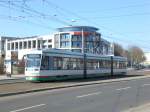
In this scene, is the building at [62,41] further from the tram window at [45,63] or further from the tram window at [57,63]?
the tram window at [45,63]

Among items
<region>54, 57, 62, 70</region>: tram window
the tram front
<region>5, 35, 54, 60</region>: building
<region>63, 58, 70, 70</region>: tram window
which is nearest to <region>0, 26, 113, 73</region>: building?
<region>5, 35, 54, 60</region>: building

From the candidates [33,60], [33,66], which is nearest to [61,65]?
[33,60]

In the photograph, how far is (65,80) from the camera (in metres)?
39.1

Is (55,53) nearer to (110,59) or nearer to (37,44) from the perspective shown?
(110,59)

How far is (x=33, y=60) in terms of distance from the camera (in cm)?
3506

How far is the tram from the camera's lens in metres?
34.6

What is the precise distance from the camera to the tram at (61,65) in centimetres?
3459

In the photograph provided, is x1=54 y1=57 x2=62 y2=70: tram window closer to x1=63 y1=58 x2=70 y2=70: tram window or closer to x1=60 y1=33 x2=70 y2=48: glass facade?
x1=63 y1=58 x2=70 y2=70: tram window

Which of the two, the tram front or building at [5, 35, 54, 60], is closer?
the tram front

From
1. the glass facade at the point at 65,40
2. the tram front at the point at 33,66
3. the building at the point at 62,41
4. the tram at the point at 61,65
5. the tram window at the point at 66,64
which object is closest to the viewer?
the tram front at the point at 33,66

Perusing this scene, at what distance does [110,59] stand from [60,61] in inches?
599

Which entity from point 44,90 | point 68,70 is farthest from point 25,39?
point 44,90

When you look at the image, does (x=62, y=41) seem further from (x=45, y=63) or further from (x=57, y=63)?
(x=45, y=63)

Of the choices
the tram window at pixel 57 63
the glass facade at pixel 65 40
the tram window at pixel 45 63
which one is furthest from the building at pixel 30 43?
the tram window at pixel 45 63
